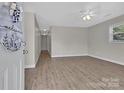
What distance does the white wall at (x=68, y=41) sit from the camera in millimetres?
9078

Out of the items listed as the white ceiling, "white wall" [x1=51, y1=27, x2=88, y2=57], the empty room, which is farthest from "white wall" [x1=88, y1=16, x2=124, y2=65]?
the white ceiling

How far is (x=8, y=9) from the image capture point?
1413 mm

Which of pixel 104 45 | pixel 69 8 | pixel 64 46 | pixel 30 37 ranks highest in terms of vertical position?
pixel 69 8

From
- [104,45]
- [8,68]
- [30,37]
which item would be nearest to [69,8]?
[30,37]

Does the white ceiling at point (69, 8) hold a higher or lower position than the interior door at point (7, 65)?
higher

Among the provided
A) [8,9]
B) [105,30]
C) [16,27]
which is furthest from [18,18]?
[105,30]

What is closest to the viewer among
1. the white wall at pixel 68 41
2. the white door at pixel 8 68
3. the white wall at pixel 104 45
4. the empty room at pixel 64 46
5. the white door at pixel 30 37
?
the white door at pixel 8 68

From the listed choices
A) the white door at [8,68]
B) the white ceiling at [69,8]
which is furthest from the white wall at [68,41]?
the white door at [8,68]

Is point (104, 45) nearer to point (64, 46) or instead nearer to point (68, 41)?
point (68, 41)

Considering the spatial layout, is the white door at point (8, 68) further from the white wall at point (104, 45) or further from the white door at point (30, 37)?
the white wall at point (104, 45)

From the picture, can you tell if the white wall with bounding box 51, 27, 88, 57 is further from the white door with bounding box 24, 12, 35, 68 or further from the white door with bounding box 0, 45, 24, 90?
the white door with bounding box 0, 45, 24, 90

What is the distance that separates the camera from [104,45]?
736 centimetres

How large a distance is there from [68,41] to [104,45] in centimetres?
288

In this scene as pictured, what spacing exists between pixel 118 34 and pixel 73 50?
4.00 m
